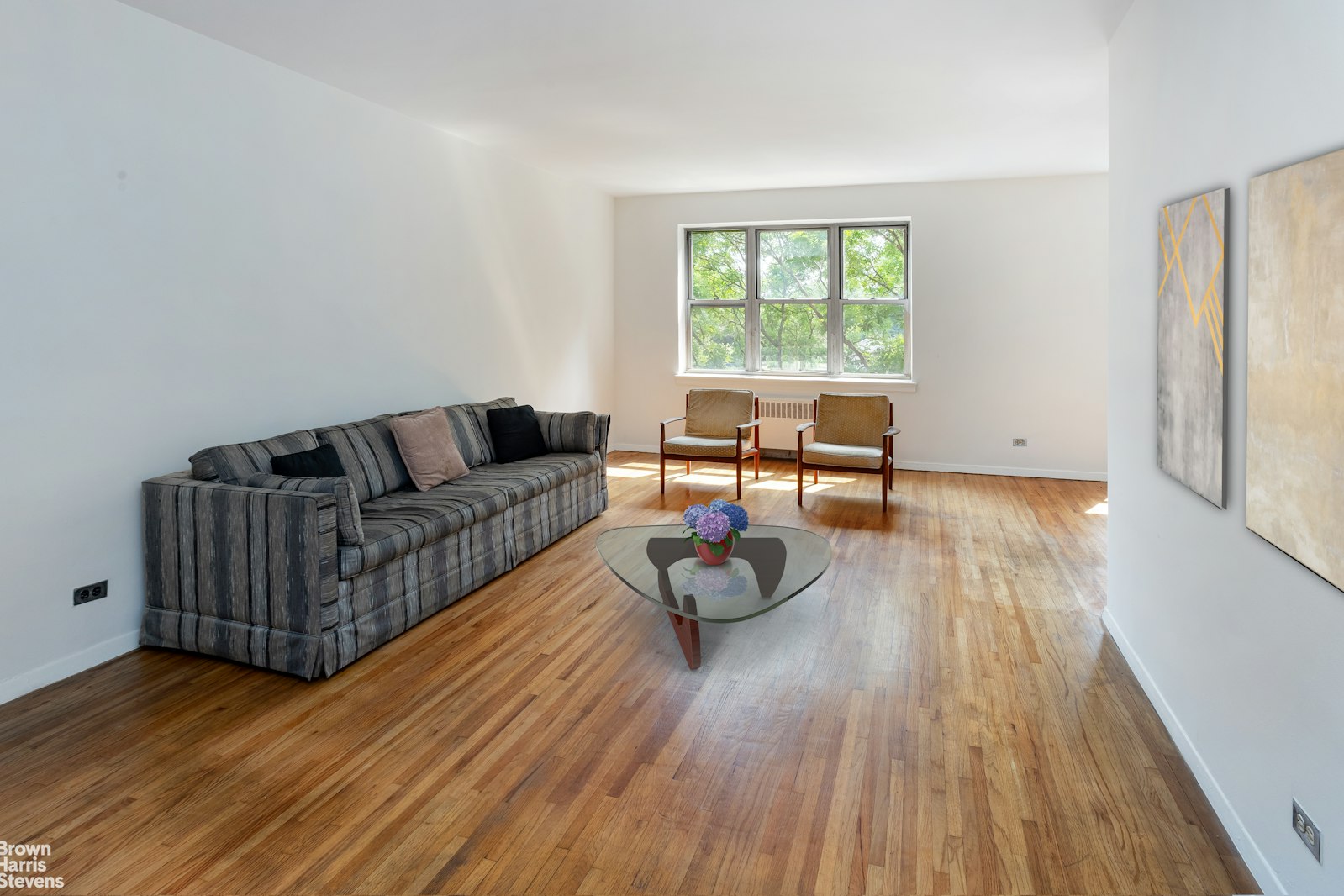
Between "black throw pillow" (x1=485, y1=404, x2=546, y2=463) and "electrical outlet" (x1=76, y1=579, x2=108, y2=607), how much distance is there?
2362 mm

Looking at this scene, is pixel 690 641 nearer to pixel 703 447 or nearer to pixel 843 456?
pixel 843 456

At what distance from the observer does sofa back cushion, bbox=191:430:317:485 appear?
3445mm

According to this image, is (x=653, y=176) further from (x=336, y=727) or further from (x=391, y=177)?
(x=336, y=727)

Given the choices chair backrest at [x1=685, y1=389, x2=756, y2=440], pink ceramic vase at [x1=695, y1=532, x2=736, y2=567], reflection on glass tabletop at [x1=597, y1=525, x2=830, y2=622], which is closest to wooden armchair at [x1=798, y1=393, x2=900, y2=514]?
chair backrest at [x1=685, y1=389, x2=756, y2=440]

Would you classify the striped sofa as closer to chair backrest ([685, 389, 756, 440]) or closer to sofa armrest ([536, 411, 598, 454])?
sofa armrest ([536, 411, 598, 454])

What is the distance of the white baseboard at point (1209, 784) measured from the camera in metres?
1.93

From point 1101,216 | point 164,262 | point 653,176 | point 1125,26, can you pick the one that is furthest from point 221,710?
point 1101,216

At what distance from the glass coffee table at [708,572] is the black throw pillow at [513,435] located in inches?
54.2

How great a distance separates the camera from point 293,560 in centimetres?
310

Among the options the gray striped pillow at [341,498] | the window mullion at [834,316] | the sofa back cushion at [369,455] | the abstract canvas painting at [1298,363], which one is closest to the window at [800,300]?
the window mullion at [834,316]

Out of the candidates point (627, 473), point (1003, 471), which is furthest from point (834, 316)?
point (627, 473)

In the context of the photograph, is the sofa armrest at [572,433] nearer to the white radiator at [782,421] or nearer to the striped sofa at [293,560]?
the striped sofa at [293,560]

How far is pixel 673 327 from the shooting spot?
27.2 feet

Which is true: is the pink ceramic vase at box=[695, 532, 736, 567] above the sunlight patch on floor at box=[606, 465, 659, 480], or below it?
below
